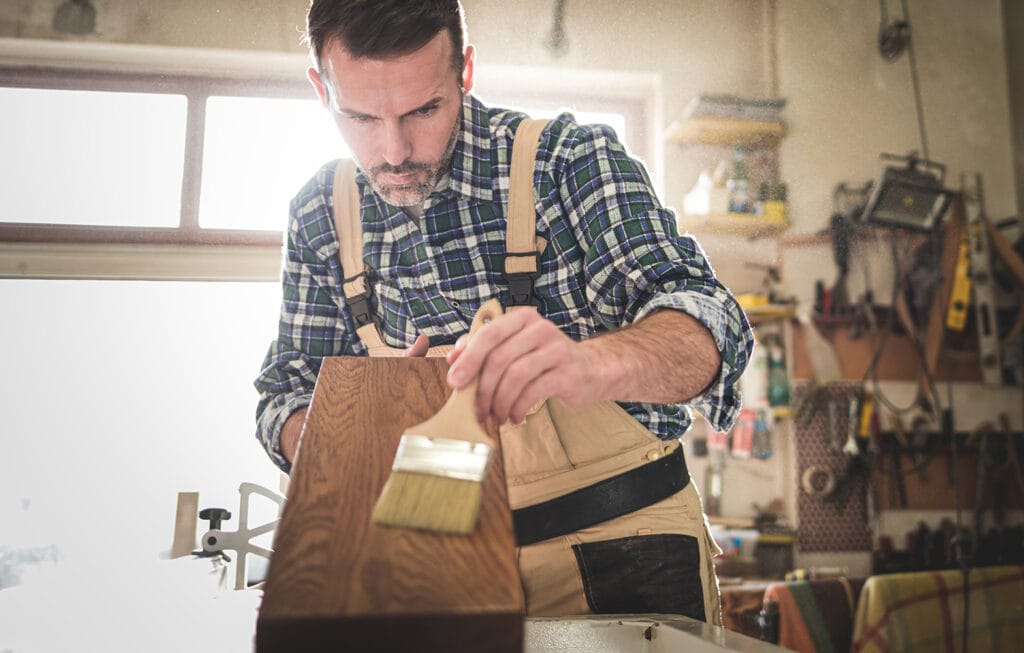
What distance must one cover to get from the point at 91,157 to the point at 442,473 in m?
3.23

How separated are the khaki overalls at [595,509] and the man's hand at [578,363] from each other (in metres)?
0.27

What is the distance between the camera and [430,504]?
1.80 ft

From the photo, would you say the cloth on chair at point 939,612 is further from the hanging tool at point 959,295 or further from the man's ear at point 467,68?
the man's ear at point 467,68

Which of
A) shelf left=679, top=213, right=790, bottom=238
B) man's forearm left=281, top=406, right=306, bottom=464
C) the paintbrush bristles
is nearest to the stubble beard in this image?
man's forearm left=281, top=406, right=306, bottom=464

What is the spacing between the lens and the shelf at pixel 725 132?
311cm

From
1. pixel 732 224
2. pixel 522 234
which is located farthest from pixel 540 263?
pixel 732 224

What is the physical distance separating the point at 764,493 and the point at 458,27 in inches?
103

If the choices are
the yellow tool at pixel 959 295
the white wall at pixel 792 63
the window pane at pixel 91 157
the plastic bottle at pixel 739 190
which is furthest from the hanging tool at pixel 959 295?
the window pane at pixel 91 157

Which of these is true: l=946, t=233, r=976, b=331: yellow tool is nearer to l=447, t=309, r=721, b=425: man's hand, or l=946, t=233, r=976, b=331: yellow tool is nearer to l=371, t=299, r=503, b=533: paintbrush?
l=447, t=309, r=721, b=425: man's hand

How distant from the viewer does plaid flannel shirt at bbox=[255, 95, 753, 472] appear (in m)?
0.97

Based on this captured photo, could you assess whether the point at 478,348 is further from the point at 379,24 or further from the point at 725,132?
the point at 725,132

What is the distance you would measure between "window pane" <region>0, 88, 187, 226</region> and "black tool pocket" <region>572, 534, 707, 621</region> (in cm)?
269

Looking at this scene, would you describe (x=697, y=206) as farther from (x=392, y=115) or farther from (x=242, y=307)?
(x=392, y=115)

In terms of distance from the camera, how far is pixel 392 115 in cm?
104
